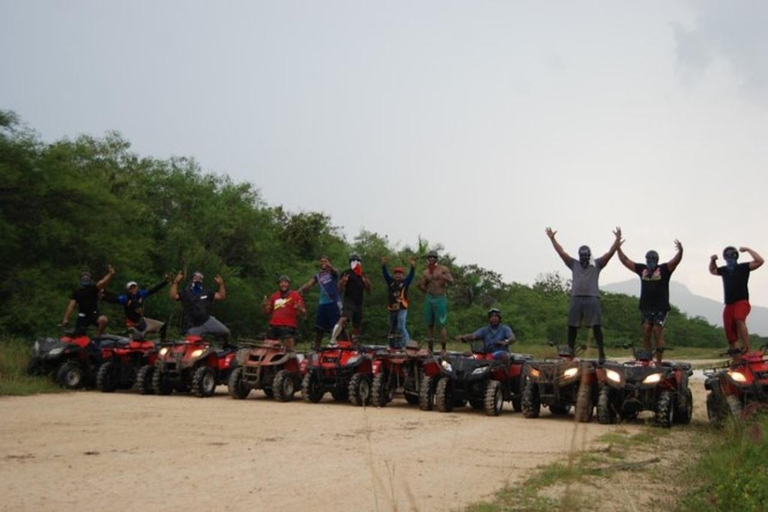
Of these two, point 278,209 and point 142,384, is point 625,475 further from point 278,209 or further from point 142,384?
point 278,209

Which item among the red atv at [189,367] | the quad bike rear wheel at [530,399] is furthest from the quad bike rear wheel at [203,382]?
the quad bike rear wheel at [530,399]

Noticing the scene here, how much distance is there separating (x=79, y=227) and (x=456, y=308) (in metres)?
28.5

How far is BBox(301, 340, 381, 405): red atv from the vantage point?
16875 millimetres

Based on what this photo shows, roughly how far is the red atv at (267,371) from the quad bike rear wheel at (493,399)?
157 inches

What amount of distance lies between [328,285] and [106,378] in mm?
4717

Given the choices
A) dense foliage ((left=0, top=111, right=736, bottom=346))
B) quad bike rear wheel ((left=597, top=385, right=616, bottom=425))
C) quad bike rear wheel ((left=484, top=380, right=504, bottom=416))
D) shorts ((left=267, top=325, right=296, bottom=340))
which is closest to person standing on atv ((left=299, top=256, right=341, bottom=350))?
shorts ((left=267, top=325, right=296, bottom=340))

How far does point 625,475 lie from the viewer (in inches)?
371

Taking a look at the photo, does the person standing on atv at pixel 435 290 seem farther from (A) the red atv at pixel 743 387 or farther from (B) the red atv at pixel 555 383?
(A) the red atv at pixel 743 387

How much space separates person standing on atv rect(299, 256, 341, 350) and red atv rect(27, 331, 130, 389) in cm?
394

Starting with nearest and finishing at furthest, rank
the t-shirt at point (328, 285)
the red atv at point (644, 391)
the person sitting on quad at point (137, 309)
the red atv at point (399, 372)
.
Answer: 1. the red atv at point (644, 391)
2. the red atv at point (399, 372)
3. the t-shirt at point (328, 285)
4. the person sitting on quad at point (137, 309)

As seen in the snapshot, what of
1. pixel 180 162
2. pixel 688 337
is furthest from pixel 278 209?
pixel 688 337

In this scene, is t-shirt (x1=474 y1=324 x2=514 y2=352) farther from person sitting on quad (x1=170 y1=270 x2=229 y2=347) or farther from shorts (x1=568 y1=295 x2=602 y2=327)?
person sitting on quad (x1=170 y1=270 x2=229 y2=347)

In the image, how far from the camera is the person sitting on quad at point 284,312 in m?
18.9

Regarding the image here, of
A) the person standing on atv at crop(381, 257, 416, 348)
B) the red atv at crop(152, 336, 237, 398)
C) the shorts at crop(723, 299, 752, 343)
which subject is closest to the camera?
the shorts at crop(723, 299, 752, 343)
